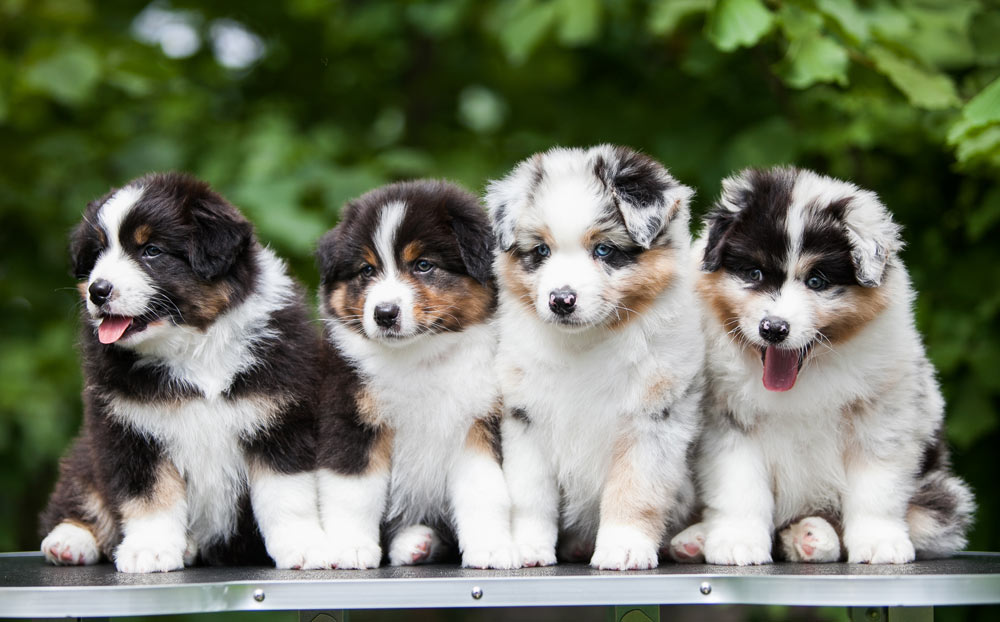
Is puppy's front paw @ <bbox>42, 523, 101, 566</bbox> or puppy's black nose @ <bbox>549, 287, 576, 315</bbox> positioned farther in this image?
puppy's front paw @ <bbox>42, 523, 101, 566</bbox>

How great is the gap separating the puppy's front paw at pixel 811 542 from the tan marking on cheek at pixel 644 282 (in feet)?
3.65

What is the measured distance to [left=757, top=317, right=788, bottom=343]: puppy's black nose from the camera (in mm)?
3777

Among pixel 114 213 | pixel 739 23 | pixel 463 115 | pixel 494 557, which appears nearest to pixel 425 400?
pixel 494 557

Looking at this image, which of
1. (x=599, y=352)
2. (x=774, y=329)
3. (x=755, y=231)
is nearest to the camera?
(x=774, y=329)

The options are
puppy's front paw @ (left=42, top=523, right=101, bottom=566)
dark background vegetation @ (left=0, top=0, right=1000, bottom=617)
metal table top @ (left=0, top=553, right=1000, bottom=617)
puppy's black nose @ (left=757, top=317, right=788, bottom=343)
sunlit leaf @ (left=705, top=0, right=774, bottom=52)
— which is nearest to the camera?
metal table top @ (left=0, top=553, right=1000, bottom=617)

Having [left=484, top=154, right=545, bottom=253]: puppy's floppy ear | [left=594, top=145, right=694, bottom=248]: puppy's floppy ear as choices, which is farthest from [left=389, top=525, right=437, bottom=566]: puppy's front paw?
[left=594, top=145, right=694, bottom=248]: puppy's floppy ear

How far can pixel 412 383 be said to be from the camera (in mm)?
4219

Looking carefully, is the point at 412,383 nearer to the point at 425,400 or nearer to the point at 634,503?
the point at 425,400

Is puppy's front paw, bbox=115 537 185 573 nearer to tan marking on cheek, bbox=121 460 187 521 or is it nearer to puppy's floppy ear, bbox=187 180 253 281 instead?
tan marking on cheek, bbox=121 460 187 521

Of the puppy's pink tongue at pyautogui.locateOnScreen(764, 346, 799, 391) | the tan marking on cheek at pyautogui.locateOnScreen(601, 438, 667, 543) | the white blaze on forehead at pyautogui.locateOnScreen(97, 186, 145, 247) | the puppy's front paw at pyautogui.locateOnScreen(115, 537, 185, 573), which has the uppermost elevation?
the white blaze on forehead at pyautogui.locateOnScreen(97, 186, 145, 247)

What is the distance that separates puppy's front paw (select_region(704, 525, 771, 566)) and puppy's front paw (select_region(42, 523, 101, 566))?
8.70ft

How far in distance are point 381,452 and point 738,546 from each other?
4.87 feet

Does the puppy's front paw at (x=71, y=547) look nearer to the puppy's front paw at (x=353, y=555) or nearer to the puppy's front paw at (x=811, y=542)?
the puppy's front paw at (x=353, y=555)

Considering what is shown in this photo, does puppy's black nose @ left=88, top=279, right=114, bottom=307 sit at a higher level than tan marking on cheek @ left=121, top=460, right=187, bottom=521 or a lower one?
higher
